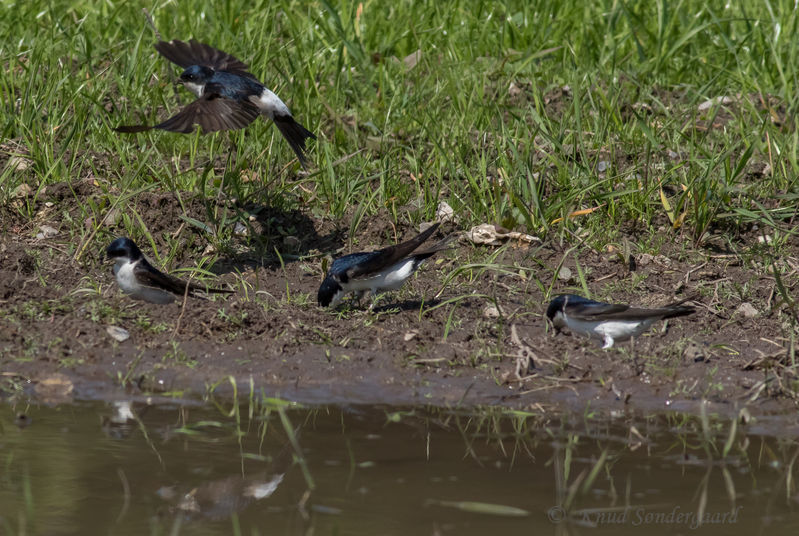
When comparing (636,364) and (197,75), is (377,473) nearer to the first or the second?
(636,364)

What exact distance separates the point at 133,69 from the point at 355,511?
5.23m

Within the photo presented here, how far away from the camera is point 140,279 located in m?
5.58

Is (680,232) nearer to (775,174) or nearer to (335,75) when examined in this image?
(775,174)

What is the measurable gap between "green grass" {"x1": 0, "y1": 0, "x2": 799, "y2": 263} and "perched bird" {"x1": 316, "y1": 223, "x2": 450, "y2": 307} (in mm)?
845

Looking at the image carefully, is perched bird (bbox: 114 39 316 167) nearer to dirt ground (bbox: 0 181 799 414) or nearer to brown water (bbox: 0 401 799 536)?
dirt ground (bbox: 0 181 799 414)

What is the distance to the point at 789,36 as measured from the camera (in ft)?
28.5

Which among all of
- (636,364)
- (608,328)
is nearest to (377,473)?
(636,364)

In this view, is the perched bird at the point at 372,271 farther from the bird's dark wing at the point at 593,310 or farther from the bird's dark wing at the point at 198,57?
the bird's dark wing at the point at 198,57

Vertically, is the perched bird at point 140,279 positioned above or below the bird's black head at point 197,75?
below

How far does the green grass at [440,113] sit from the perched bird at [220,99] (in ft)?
1.20

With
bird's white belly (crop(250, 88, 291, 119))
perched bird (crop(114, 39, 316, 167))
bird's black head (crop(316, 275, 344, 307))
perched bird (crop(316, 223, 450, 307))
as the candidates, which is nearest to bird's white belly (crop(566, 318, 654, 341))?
perched bird (crop(316, 223, 450, 307))

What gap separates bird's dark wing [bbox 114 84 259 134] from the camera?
5848 millimetres

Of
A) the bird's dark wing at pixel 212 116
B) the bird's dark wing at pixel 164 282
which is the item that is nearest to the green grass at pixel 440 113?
the bird's dark wing at pixel 212 116

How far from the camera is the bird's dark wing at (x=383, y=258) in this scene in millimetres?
5773
